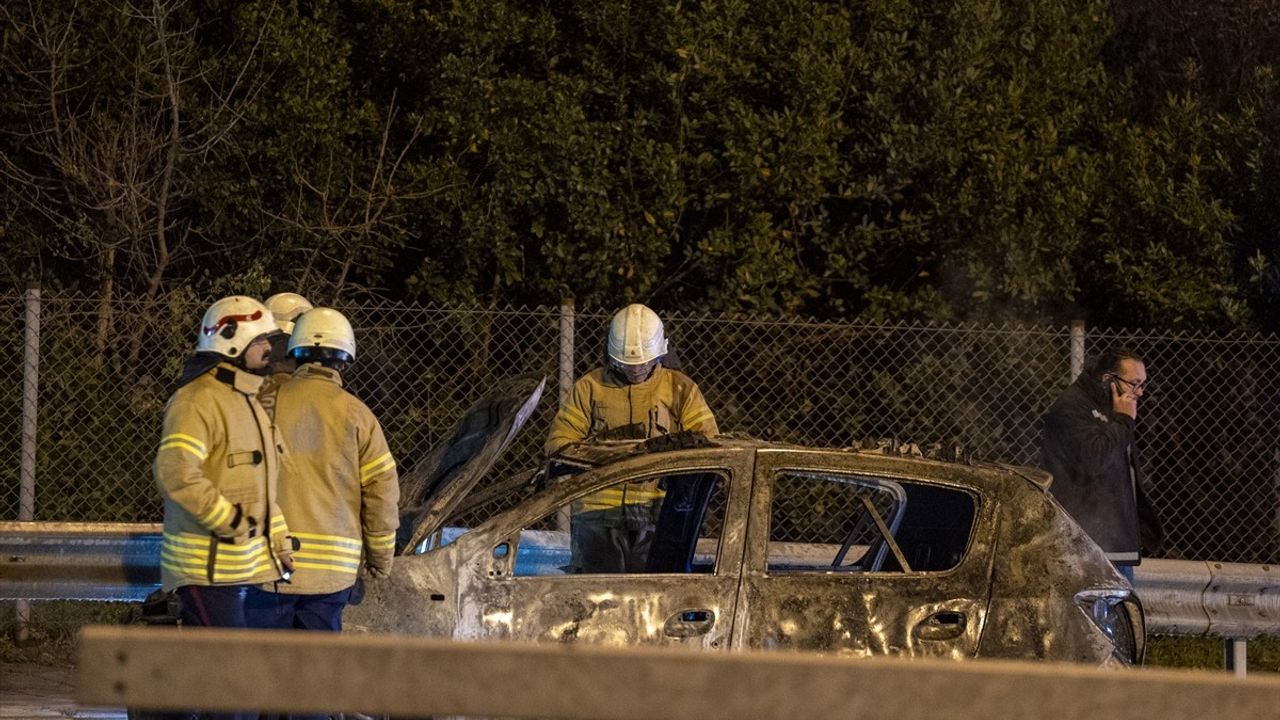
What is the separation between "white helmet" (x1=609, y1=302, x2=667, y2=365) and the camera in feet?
26.2

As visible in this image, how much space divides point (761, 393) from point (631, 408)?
3.21 m

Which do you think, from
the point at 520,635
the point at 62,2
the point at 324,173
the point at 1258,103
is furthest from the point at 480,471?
the point at 1258,103

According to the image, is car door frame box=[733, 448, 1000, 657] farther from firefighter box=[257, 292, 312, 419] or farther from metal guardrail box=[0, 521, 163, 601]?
metal guardrail box=[0, 521, 163, 601]

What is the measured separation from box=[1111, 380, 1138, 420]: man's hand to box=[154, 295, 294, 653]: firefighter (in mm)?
4436

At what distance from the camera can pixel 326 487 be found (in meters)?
6.27

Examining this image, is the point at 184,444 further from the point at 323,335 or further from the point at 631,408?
the point at 631,408

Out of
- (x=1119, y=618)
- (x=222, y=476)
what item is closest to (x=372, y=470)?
(x=222, y=476)

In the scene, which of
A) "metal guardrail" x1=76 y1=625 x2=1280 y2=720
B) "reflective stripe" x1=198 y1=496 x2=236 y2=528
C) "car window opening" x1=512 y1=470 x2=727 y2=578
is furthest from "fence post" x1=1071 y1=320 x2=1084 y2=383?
"metal guardrail" x1=76 y1=625 x2=1280 y2=720

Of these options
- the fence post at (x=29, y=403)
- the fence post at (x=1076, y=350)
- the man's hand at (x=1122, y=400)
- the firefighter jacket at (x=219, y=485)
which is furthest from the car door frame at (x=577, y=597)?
the fence post at (x=1076, y=350)

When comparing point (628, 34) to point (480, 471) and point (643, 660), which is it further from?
point (643, 660)

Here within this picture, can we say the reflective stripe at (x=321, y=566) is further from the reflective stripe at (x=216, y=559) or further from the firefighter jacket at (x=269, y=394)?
the firefighter jacket at (x=269, y=394)

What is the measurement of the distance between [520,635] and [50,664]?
14.1 feet

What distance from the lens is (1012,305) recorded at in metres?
12.9

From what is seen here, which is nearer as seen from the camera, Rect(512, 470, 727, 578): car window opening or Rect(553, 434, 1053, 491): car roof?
Rect(553, 434, 1053, 491): car roof
